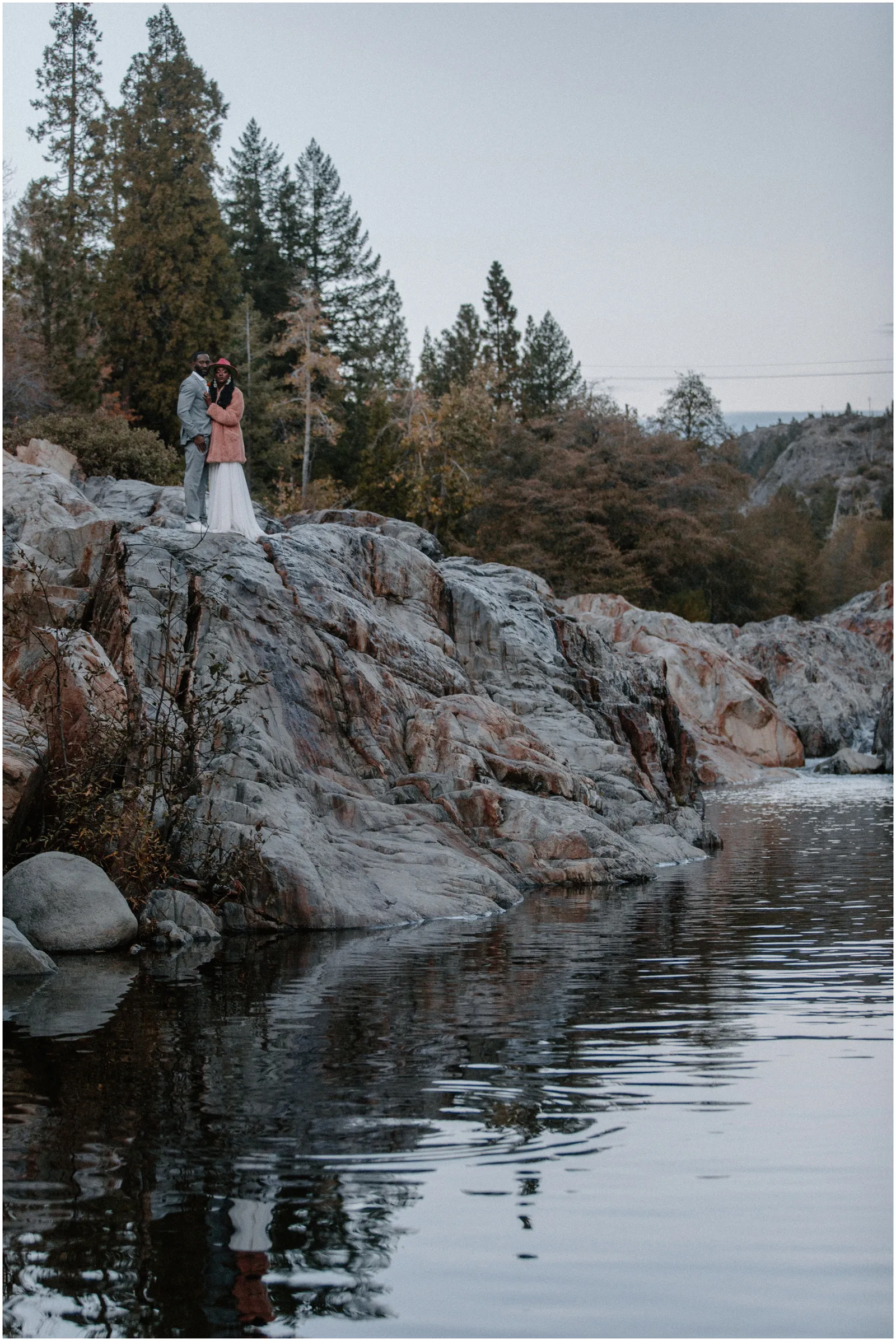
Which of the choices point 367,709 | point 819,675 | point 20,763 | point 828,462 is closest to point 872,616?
point 819,675

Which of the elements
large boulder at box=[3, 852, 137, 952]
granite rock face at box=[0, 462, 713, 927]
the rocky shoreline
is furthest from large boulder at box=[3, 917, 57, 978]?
granite rock face at box=[0, 462, 713, 927]

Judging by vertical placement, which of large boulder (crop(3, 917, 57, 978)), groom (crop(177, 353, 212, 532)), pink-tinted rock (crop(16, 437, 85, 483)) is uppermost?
pink-tinted rock (crop(16, 437, 85, 483))

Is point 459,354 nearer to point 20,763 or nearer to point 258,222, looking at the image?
point 258,222

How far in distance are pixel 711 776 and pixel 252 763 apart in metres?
24.6

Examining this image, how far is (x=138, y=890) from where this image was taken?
39.2 ft

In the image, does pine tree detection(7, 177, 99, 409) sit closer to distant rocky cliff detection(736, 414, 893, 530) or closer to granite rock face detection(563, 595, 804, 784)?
granite rock face detection(563, 595, 804, 784)

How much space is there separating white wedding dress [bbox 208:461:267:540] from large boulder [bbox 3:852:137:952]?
286 inches

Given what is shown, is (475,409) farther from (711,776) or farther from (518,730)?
(518,730)

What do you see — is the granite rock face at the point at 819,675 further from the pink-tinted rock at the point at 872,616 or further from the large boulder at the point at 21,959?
the large boulder at the point at 21,959

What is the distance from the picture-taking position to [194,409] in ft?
59.1

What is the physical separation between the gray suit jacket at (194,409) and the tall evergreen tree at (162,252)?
27213 millimetres

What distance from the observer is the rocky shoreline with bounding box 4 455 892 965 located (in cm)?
1300

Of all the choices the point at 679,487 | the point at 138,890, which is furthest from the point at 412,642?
the point at 679,487

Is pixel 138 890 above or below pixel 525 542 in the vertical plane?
below
